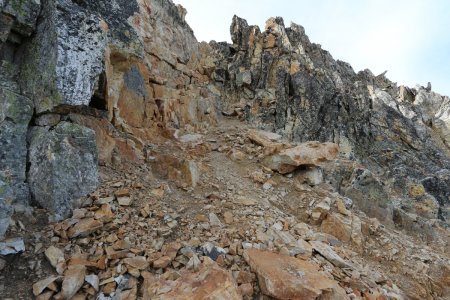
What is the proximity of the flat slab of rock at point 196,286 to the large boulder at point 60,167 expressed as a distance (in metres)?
2.67

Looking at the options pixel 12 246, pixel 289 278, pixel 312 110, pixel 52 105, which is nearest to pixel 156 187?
pixel 52 105

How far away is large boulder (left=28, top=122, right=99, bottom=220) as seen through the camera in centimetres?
623

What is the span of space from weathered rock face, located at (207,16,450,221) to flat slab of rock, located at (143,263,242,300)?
551 inches

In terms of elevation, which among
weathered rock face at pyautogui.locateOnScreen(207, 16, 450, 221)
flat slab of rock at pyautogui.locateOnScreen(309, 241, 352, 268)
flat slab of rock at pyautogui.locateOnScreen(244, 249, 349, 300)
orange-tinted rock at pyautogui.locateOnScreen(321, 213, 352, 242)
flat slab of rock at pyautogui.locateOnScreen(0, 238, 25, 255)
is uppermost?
weathered rock face at pyautogui.locateOnScreen(207, 16, 450, 221)

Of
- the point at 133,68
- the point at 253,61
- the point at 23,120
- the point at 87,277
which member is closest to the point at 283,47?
the point at 253,61

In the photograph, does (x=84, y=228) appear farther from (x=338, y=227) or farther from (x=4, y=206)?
(x=338, y=227)

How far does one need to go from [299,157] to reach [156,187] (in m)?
5.95

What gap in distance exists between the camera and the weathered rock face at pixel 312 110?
65.7 feet

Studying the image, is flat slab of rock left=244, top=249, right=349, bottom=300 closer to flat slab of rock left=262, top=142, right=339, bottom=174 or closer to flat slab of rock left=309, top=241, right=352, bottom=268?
flat slab of rock left=309, top=241, right=352, bottom=268

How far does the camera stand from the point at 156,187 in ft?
26.5

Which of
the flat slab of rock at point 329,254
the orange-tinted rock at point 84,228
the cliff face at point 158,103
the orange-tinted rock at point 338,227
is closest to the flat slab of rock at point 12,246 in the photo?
the cliff face at point 158,103

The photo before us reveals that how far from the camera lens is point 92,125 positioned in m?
8.09

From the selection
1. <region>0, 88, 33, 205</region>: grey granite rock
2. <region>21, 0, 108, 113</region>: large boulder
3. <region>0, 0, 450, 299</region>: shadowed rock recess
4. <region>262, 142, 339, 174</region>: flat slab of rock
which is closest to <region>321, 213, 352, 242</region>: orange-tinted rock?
<region>0, 0, 450, 299</region>: shadowed rock recess

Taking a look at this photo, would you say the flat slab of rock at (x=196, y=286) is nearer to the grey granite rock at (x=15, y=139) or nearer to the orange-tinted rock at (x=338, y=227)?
the grey granite rock at (x=15, y=139)
